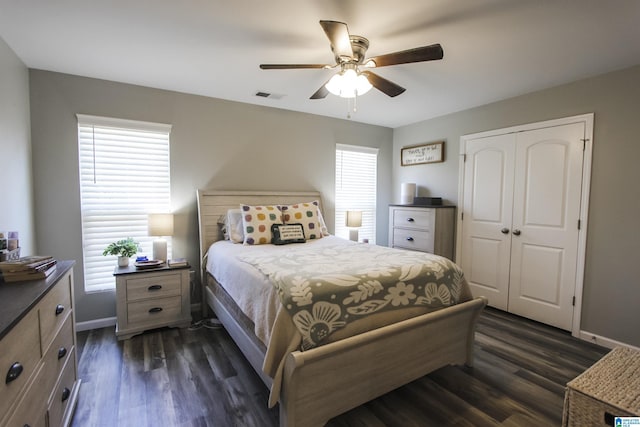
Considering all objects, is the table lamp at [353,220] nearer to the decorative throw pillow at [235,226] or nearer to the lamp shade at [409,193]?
the lamp shade at [409,193]

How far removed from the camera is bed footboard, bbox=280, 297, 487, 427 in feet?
4.96

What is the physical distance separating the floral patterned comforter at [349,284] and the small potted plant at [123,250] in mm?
1326

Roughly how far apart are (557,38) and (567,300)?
7.81 ft

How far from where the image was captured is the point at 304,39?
84.3 inches

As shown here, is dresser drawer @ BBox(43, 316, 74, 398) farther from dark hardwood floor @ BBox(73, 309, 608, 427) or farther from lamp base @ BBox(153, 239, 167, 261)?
lamp base @ BBox(153, 239, 167, 261)

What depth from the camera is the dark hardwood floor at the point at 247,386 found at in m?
1.80

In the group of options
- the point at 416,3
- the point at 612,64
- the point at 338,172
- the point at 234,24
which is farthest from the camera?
the point at 338,172

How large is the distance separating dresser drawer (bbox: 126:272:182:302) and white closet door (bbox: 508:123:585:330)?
11.8 feet

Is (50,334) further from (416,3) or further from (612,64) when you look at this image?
(612,64)

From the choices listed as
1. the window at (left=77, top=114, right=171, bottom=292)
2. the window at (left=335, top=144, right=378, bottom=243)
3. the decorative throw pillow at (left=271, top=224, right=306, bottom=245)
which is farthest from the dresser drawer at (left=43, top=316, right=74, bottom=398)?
the window at (left=335, top=144, right=378, bottom=243)

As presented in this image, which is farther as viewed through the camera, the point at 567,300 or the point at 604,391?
the point at 567,300

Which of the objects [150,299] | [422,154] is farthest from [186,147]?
[422,154]

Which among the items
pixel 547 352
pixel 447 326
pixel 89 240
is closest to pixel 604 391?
pixel 447 326

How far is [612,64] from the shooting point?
98.3 inches
